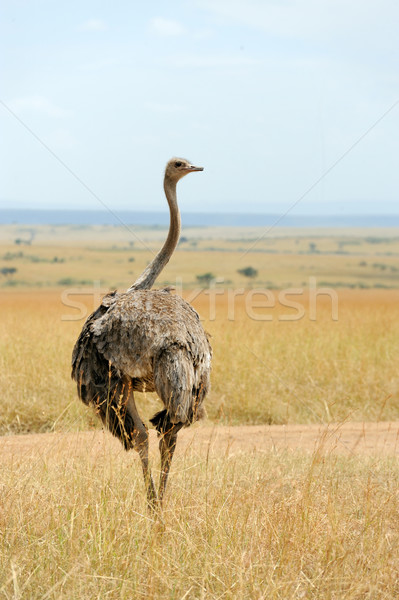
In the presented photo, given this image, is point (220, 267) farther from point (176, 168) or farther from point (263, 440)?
point (176, 168)

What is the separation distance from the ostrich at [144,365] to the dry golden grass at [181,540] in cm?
32

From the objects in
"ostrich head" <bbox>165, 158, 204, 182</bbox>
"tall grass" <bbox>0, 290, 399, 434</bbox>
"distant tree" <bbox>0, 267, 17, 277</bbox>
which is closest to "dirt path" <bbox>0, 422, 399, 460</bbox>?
"tall grass" <bbox>0, 290, 399, 434</bbox>

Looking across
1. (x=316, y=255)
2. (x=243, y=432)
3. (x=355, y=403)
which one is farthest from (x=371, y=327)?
(x=316, y=255)

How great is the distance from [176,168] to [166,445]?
2.75m

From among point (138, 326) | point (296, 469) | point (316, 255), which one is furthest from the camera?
point (316, 255)

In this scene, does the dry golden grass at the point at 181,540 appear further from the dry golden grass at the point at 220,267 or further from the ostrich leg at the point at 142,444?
the dry golden grass at the point at 220,267

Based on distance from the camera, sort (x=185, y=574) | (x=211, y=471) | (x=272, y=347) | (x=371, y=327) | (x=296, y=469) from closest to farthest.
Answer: (x=185, y=574), (x=211, y=471), (x=296, y=469), (x=272, y=347), (x=371, y=327)

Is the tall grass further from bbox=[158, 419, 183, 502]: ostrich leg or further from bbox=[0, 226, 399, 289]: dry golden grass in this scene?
bbox=[0, 226, 399, 289]: dry golden grass

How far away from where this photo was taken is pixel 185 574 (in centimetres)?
380

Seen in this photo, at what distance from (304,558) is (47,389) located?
484 centimetres

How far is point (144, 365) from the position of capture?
482 centimetres

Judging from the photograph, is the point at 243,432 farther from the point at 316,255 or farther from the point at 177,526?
the point at 316,255

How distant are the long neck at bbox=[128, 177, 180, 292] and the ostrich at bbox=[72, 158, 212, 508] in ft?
2.35

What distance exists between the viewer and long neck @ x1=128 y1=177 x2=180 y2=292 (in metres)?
5.95
